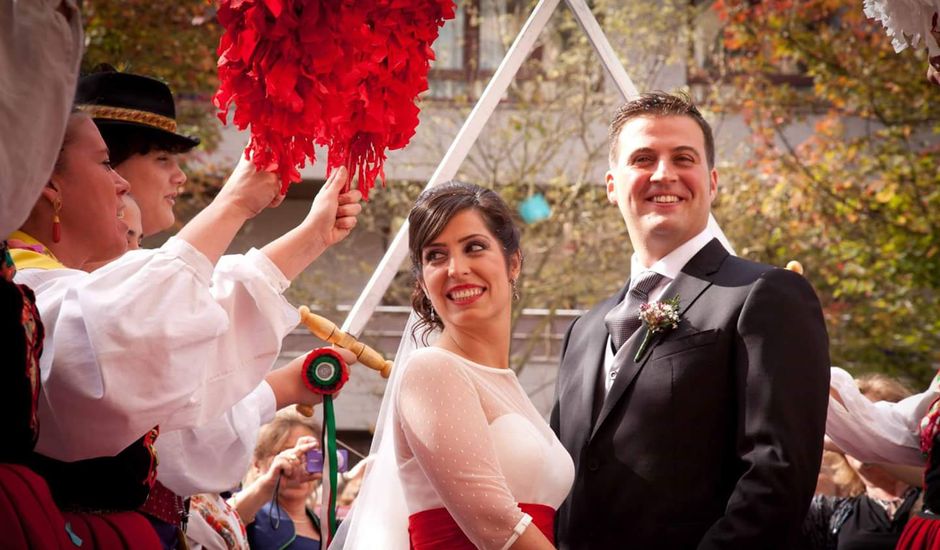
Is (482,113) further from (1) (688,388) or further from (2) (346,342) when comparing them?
(1) (688,388)

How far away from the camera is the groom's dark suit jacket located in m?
3.09

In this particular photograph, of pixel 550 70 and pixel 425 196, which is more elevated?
pixel 550 70

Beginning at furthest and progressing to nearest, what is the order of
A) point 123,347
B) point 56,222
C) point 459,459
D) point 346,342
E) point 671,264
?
point 346,342 < point 671,264 < point 459,459 < point 56,222 < point 123,347

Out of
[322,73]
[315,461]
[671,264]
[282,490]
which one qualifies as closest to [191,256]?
[322,73]

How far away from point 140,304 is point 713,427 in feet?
5.25

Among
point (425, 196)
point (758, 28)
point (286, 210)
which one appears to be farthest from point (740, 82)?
point (425, 196)

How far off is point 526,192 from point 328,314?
2676mm

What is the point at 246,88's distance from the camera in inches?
100

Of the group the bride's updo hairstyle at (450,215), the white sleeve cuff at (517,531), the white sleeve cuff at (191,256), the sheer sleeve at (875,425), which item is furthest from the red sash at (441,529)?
the sheer sleeve at (875,425)

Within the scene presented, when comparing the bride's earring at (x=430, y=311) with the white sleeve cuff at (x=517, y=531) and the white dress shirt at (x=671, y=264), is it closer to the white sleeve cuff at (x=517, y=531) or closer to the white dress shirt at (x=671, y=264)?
the white dress shirt at (x=671, y=264)

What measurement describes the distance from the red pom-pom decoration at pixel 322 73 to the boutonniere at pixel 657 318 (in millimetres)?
959

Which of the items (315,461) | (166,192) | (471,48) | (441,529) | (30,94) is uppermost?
(471,48)

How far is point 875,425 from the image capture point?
13.3 ft

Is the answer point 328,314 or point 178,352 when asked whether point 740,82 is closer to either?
point 328,314
